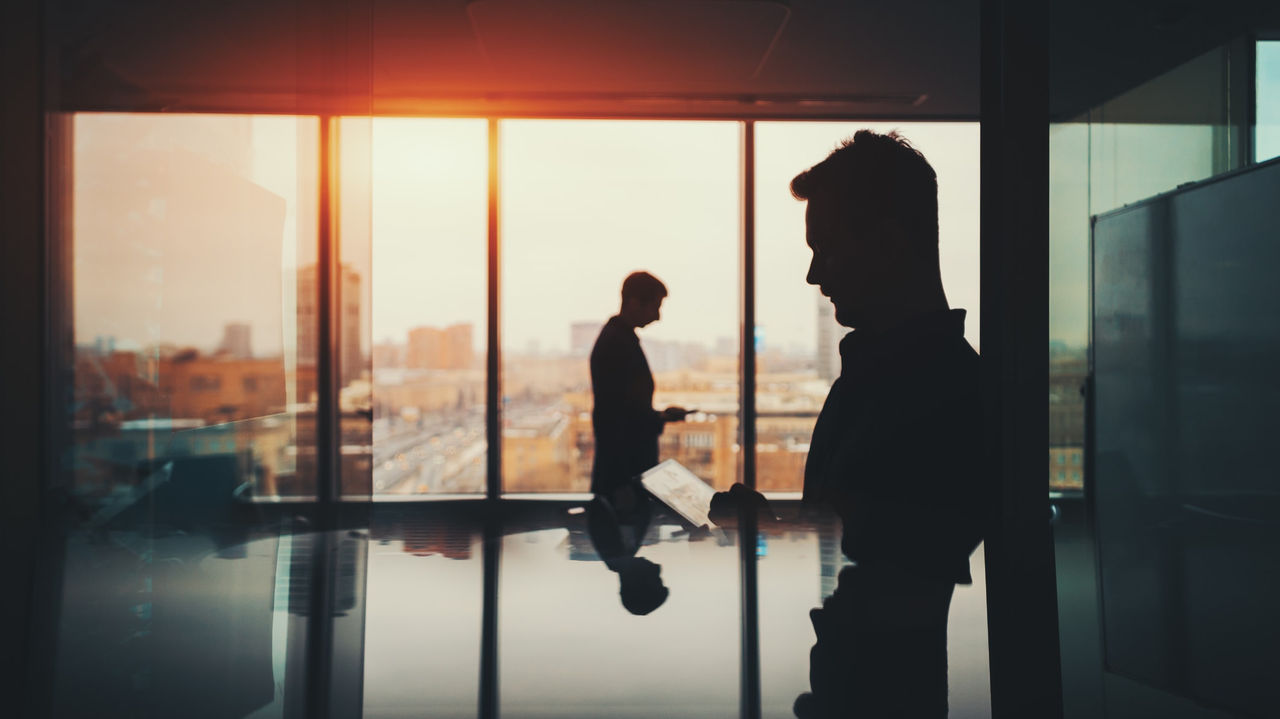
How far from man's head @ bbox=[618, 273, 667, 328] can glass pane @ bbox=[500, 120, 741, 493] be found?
179 cm

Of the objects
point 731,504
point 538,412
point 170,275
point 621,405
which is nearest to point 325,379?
point 538,412

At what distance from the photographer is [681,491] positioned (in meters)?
2.21

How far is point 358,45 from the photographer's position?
246 cm

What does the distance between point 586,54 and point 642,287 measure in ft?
5.76

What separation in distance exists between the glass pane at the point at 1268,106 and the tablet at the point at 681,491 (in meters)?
2.67

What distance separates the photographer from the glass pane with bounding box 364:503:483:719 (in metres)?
2.26

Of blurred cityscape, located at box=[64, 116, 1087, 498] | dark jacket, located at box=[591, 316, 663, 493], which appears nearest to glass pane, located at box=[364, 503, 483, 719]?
blurred cityscape, located at box=[64, 116, 1087, 498]

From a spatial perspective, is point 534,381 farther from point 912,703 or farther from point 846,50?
point 912,703

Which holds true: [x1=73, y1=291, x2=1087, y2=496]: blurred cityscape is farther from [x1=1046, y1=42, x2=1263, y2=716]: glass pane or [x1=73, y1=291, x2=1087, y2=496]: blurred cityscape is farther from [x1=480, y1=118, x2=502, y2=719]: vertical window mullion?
[x1=1046, y1=42, x2=1263, y2=716]: glass pane

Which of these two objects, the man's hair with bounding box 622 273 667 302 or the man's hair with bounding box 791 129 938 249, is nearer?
the man's hair with bounding box 791 129 938 249

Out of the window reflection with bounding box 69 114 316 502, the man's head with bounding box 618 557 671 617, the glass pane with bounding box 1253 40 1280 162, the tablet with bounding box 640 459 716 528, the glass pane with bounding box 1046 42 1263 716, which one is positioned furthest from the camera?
the man's head with bounding box 618 557 671 617

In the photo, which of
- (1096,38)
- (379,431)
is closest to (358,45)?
(379,431)

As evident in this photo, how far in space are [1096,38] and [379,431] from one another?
5490 millimetres

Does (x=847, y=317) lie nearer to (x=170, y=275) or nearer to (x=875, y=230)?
(x=875, y=230)
